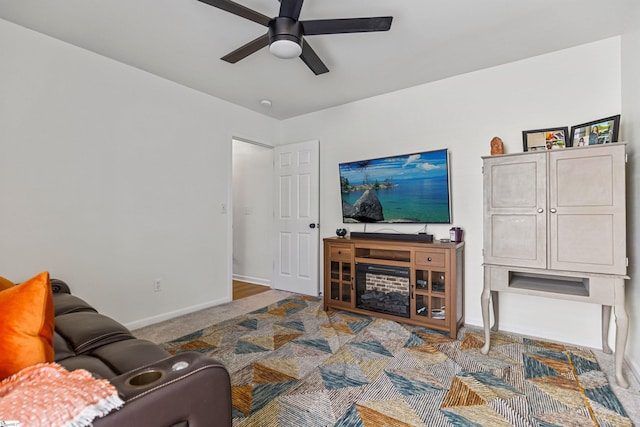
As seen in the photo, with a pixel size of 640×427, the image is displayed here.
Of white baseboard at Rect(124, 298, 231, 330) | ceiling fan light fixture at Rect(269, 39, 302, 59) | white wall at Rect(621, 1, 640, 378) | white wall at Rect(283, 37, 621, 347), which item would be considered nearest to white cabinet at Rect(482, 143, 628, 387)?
white wall at Rect(621, 1, 640, 378)

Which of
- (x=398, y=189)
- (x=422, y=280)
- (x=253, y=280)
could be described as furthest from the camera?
(x=253, y=280)

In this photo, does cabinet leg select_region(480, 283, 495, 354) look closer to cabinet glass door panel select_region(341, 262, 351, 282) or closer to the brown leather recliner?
cabinet glass door panel select_region(341, 262, 351, 282)

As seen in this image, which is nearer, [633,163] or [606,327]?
[633,163]

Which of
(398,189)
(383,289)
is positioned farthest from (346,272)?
(398,189)

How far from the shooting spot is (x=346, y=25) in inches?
71.9

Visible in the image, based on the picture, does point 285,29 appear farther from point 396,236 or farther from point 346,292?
point 346,292

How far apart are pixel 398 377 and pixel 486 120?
242 cm

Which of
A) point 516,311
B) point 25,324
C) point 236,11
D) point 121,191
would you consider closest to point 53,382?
point 25,324

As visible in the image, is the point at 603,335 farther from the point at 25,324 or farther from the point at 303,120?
the point at 303,120

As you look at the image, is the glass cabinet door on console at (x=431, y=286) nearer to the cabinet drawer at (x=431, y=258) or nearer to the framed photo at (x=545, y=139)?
the cabinet drawer at (x=431, y=258)

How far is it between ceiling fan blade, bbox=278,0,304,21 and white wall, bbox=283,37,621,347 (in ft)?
6.52

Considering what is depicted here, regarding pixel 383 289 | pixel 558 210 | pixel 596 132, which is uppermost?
pixel 596 132

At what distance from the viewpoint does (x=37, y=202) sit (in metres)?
2.43

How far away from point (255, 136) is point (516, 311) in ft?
11.7
